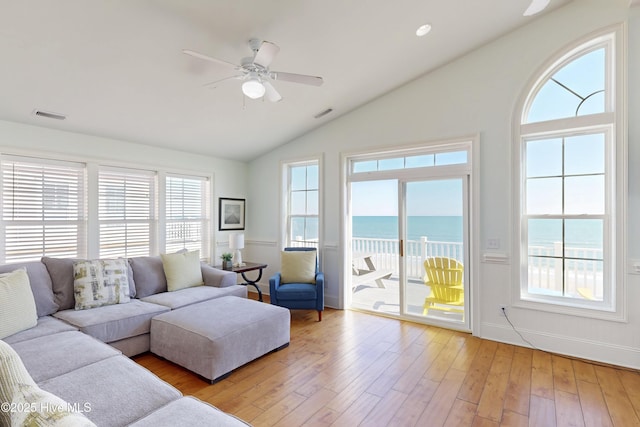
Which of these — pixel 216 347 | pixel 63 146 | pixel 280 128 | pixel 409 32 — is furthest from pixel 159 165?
pixel 409 32

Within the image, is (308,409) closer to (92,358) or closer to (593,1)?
(92,358)

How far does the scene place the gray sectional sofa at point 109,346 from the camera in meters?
1.52

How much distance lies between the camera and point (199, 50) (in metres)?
2.81

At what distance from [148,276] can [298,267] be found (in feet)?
6.23

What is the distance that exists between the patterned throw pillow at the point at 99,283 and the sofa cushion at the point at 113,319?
93 mm

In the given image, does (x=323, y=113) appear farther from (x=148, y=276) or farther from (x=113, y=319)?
(x=113, y=319)

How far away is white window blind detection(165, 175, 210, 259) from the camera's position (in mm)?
4684

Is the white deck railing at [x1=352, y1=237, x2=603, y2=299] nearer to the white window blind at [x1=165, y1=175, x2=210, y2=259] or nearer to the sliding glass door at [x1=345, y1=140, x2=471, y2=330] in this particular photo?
the sliding glass door at [x1=345, y1=140, x2=471, y2=330]

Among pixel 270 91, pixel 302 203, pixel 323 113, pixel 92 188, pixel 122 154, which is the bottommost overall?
pixel 302 203

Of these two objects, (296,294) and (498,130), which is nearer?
(498,130)

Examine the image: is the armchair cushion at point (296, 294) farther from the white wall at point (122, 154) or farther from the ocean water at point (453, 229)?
the white wall at point (122, 154)

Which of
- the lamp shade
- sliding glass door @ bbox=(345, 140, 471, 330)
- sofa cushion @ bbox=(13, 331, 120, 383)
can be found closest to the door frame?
sliding glass door @ bbox=(345, 140, 471, 330)

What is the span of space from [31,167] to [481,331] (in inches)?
211

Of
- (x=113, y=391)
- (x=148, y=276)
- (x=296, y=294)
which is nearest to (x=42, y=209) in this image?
(x=148, y=276)
